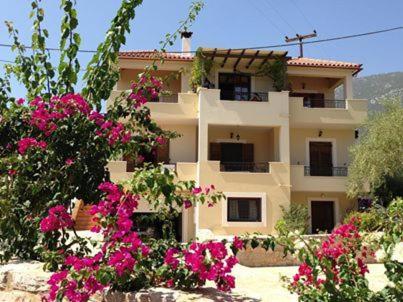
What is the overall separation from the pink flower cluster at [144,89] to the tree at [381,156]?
14.2 metres

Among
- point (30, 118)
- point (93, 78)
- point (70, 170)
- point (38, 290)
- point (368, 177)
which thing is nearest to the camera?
point (38, 290)

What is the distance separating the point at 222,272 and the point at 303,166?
17385mm

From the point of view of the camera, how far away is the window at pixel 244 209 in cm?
1980

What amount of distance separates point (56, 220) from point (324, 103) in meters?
20.7

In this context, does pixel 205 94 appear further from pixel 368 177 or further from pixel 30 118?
pixel 30 118

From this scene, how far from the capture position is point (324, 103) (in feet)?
76.8

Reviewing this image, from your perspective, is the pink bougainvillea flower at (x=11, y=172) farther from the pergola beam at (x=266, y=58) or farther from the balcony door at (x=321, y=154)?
the balcony door at (x=321, y=154)

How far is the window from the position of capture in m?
19.8

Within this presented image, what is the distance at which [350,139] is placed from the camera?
22703 millimetres

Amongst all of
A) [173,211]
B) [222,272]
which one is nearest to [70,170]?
[173,211]

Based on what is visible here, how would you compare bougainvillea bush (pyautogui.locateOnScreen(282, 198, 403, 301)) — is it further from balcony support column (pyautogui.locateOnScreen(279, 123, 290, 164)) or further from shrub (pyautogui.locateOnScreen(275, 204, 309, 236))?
balcony support column (pyautogui.locateOnScreen(279, 123, 290, 164))

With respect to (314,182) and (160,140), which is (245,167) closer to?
(314,182)

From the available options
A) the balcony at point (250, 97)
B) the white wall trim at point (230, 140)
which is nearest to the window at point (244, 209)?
the white wall trim at point (230, 140)

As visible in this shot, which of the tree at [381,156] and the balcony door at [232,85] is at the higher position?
the balcony door at [232,85]
